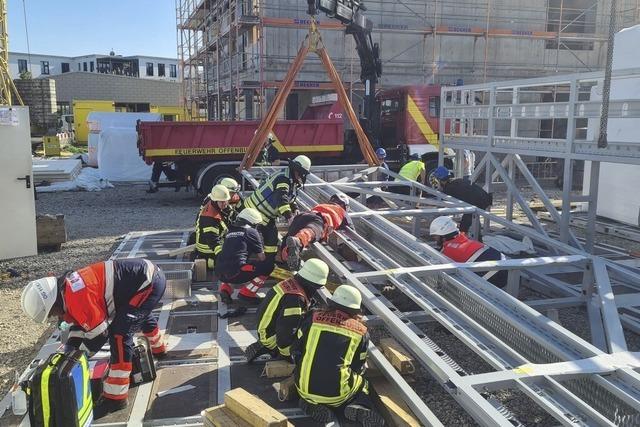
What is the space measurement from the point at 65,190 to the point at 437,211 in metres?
12.3

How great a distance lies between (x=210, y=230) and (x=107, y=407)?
3.32m

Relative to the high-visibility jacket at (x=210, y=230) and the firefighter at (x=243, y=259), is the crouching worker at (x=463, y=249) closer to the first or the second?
the firefighter at (x=243, y=259)

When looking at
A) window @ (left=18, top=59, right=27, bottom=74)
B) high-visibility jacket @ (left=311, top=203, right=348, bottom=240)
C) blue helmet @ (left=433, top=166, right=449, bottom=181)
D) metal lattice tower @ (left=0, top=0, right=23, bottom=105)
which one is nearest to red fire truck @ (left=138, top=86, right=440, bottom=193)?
metal lattice tower @ (left=0, top=0, right=23, bottom=105)

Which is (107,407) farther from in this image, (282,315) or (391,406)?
(391,406)

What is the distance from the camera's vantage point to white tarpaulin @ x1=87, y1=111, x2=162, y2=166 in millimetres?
18016

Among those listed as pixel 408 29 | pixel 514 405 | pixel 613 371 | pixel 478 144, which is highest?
pixel 408 29

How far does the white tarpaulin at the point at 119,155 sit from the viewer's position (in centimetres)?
1698

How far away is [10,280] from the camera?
290 inches

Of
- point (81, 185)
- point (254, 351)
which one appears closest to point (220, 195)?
point (254, 351)

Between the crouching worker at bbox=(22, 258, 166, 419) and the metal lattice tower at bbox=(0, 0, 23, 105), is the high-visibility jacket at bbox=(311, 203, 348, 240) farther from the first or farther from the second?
the metal lattice tower at bbox=(0, 0, 23, 105)

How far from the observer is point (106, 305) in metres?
4.10

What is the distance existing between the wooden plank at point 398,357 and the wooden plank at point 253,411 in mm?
987

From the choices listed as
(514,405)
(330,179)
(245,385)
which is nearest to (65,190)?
(330,179)

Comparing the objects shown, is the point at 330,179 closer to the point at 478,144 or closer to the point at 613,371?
the point at 478,144
